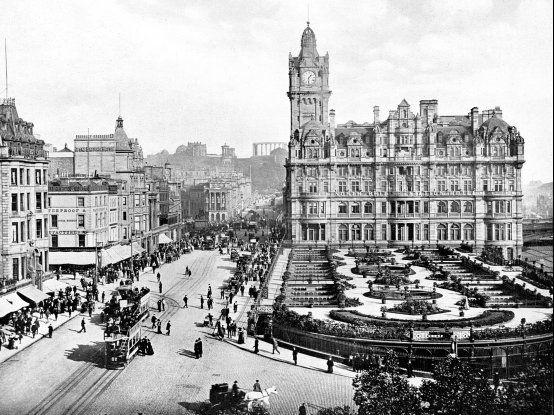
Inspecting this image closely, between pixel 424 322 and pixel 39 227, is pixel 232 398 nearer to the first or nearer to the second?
pixel 424 322

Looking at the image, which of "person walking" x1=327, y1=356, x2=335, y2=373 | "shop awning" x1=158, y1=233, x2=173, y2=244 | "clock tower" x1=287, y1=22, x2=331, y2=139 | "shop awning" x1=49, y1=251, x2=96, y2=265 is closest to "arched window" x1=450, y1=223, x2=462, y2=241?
"clock tower" x1=287, y1=22, x2=331, y2=139

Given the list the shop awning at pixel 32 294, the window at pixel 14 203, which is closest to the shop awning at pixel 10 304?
the shop awning at pixel 32 294

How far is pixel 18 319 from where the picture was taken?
144ft

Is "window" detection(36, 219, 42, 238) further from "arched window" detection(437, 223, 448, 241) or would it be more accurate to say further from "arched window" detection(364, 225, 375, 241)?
"arched window" detection(437, 223, 448, 241)

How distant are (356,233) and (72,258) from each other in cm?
3990

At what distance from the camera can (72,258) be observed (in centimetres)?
7094

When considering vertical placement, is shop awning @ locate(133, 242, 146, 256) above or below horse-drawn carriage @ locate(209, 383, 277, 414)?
above

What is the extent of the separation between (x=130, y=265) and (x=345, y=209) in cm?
3236

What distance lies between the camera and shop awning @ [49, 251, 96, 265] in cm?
7025

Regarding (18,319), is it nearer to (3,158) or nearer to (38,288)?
→ (38,288)

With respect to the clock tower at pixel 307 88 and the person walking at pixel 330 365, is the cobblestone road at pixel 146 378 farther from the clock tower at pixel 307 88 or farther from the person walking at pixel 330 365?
the clock tower at pixel 307 88

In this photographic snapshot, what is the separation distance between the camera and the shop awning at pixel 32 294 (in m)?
49.1

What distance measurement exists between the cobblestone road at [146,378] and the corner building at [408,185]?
49179mm

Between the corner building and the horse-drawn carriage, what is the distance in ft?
207
